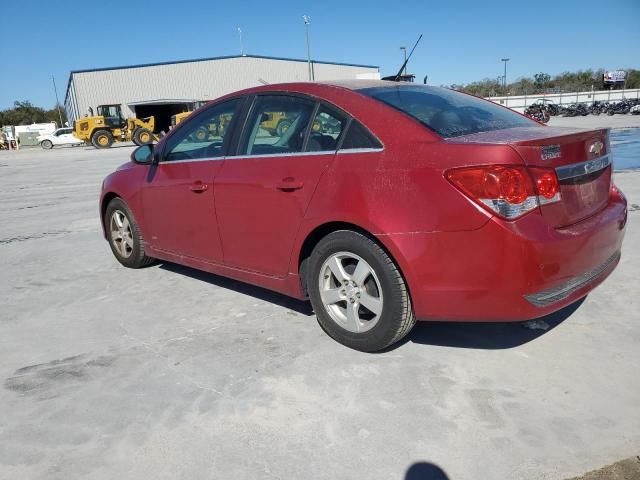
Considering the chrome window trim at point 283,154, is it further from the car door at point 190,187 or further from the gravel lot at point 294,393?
the gravel lot at point 294,393

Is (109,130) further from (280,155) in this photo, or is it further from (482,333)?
(482,333)

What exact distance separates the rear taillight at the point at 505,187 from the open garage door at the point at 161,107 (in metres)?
52.0

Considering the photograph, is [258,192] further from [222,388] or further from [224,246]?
[222,388]

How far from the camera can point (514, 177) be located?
8.00 ft

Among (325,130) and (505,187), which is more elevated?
(325,130)

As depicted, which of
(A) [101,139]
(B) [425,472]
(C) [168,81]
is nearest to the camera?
(B) [425,472]

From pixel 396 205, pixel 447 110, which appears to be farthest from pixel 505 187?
pixel 447 110

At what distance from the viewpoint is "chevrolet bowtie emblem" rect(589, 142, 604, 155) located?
2.84 metres

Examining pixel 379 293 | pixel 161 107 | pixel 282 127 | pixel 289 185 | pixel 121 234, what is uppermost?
pixel 161 107

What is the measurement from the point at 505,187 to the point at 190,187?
2.40m

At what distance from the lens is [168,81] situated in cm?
5450

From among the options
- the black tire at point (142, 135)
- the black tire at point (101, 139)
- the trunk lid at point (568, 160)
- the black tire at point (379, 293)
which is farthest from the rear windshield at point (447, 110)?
the black tire at point (101, 139)

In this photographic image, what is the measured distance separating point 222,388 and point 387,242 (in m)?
1.17

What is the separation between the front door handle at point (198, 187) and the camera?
3.80 m
